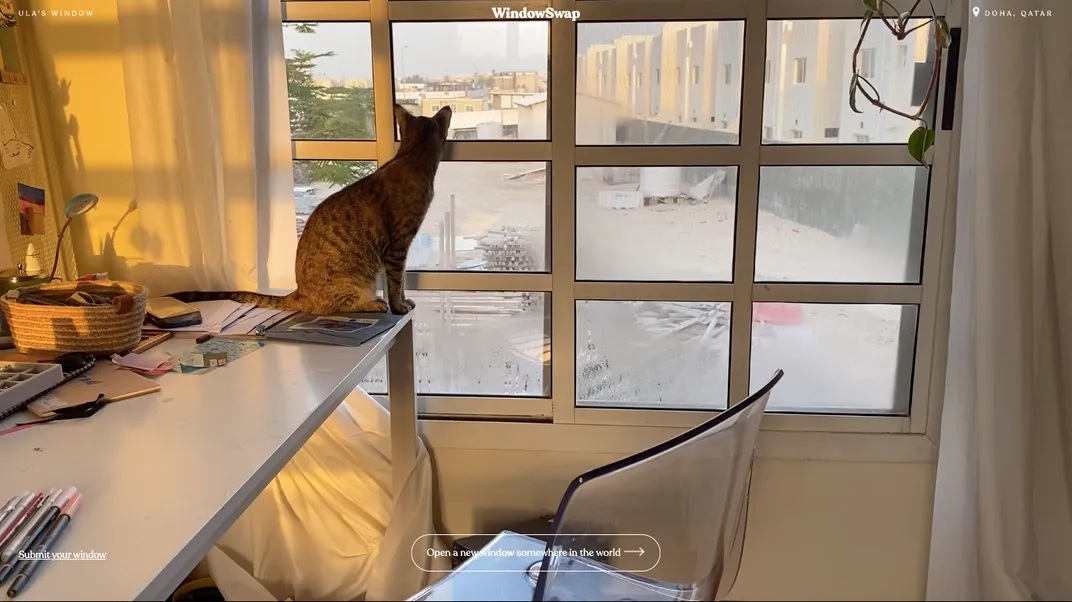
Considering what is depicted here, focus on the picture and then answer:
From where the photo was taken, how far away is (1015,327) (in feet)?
4.78

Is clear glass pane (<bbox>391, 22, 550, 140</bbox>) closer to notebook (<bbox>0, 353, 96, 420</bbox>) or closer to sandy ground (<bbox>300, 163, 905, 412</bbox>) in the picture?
Answer: sandy ground (<bbox>300, 163, 905, 412</bbox>)

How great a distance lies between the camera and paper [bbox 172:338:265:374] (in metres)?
1.20

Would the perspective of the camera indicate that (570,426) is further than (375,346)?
Yes

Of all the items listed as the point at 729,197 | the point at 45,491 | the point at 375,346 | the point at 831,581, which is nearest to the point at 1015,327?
the point at 729,197

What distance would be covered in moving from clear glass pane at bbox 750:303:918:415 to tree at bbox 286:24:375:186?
971 mm

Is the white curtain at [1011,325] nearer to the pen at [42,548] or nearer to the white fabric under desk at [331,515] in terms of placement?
the white fabric under desk at [331,515]

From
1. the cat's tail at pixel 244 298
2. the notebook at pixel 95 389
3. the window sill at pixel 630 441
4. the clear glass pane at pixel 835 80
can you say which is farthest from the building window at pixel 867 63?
the notebook at pixel 95 389

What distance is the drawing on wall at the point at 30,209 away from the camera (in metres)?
1.46

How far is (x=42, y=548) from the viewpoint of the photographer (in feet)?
2.37

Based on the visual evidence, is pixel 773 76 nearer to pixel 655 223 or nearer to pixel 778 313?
pixel 655 223

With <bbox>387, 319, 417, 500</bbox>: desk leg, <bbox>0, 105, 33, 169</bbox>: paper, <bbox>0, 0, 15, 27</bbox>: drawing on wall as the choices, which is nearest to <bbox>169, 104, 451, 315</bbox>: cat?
<bbox>387, 319, 417, 500</bbox>: desk leg

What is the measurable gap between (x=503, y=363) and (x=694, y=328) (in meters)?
0.45

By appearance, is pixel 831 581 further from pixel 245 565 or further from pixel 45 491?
pixel 45 491

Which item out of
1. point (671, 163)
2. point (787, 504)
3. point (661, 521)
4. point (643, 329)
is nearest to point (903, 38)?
point (671, 163)
